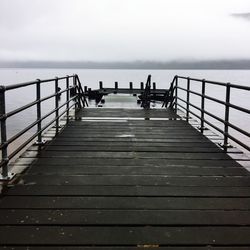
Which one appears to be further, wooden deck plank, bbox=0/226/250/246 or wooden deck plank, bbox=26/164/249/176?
wooden deck plank, bbox=26/164/249/176

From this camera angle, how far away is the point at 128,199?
148 inches

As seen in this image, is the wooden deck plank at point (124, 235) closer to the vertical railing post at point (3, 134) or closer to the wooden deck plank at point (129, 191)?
the wooden deck plank at point (129, 191)

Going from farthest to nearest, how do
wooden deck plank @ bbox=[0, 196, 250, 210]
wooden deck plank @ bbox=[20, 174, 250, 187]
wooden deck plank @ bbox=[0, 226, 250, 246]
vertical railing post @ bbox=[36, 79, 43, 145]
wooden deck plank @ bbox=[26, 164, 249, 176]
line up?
vertical railing post @ bbox=[36, 79, 43, 145] → wooden deck plank @ bbox=[26, 164, 249, 176] → wooden deck plank @ bbox=[20, 174, 250, 187] → wooden deck plank @ bbox=[0, 196, 250, 210] → wooden deck plank @ bbox=[0, 226, 250, 246]

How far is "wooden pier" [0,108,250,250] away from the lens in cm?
295

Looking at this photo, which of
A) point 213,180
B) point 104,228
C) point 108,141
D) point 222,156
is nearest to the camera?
point 104,228

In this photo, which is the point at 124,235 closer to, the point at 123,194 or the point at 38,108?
the point at 123,194

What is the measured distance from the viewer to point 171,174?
467 centimetres

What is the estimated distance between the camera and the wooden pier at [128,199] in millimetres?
2951

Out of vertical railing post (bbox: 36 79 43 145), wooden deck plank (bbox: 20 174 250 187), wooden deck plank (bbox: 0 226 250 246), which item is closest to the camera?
wooden deck plank (bbox: 0 226 250 246)

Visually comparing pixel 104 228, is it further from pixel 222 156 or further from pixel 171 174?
pixel 222 156

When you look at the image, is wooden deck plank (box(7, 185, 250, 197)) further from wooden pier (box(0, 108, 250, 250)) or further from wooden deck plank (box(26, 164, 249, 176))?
wooden deck plank (box(26, 164, 249, 176))

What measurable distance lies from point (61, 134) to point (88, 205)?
3.83 meters

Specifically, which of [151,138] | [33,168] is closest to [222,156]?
[151,138]

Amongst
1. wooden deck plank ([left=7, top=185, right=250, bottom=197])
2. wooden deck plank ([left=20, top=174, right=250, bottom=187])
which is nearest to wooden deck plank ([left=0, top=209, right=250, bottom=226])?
wooden deck plank ([left=7, top=185, right=250, bottom=197])
